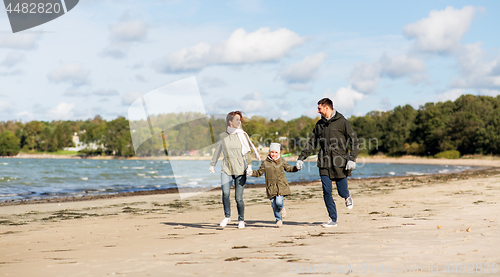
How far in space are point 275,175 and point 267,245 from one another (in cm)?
209

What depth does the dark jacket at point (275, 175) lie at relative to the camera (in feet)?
26.1

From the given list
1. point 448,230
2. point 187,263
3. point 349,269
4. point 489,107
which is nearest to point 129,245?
point 187,263

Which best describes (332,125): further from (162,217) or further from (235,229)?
(162,217)

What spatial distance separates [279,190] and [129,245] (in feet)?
9.47

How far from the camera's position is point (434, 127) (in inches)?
4013

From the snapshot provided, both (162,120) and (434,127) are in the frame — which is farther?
(434,127)

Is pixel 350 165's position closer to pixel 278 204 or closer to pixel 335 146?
pixel 335 146

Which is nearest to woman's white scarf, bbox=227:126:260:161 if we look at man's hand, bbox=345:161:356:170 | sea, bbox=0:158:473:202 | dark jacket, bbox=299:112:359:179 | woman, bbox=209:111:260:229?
woman, bbox=209:111:260:229

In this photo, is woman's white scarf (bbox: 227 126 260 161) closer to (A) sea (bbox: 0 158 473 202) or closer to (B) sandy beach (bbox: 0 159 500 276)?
(A) sea (bbox: 0 158 473 202)

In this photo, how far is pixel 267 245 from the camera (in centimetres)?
611

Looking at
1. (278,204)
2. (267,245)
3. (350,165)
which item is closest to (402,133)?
(278,204)

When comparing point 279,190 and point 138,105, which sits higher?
point 138,105

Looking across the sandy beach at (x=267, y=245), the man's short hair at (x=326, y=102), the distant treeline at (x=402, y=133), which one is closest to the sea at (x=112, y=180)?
the sandy beach at (x=267, y=245)

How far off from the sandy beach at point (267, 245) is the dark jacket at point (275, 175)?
2.34 feet
